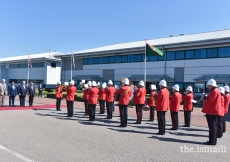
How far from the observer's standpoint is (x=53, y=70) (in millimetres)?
45000

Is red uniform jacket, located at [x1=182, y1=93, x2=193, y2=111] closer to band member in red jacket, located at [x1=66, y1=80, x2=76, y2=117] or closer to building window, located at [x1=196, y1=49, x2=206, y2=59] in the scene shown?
band member in red jacket, located at [x1=66, y1=80, x2=76, y2=117]

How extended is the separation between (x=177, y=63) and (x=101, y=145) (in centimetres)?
2042

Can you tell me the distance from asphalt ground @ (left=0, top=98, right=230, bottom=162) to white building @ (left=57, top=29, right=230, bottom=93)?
14.8 m

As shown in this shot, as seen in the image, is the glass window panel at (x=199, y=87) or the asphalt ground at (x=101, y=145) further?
the glass window panel at (x=199, y=87)

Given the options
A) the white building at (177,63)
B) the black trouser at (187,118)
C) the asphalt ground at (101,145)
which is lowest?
the asphalt ground at (101,145)

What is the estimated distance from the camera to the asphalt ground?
17.7ft

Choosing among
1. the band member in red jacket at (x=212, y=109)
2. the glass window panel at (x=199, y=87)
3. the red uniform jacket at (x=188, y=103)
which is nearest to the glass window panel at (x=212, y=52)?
the glass window panel at (x=199, y=87)

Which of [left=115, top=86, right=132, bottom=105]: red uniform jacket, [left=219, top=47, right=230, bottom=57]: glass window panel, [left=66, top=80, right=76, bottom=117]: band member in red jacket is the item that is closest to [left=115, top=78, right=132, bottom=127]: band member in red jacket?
[left=115, top=86, right=132, bottom=105]: red uniform jacket

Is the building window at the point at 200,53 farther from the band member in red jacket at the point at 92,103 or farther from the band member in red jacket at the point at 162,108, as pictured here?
the band member in red jacket at the point at 162,108

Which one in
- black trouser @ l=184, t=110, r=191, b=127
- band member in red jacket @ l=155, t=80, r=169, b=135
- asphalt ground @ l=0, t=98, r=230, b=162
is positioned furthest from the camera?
black trouser @ l=184, t=110, r=191, b=127

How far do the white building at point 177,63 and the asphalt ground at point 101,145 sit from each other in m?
14.8

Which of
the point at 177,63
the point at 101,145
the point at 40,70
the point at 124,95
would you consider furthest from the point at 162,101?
the point at 40,70

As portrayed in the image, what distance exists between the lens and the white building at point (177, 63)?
873 inches

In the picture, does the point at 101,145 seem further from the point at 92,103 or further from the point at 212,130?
the point at 92,103
